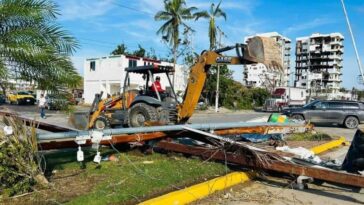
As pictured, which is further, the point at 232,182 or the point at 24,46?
the point at 232,182

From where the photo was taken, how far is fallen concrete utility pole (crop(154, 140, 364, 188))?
6434 millimetres

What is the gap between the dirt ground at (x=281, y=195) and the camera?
668 centimetres

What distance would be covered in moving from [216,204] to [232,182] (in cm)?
133

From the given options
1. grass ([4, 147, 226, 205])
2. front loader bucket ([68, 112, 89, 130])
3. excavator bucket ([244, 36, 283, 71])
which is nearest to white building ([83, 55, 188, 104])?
front loader bucket ([68, 112, 89, 130])

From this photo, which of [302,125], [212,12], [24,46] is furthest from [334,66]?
[24,46]

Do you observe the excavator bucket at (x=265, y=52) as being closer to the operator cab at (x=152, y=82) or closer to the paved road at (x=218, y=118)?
the operator cab at (x=152, y=82)

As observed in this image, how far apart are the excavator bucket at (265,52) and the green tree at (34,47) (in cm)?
428

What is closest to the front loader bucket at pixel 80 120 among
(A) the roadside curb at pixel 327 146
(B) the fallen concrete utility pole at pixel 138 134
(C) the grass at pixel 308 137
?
(B) the fallen concrete utility pole at pixel 138 134

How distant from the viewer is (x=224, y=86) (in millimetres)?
54750

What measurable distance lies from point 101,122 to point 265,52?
6.63m

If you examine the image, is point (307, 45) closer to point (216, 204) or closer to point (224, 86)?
point (224, 86)

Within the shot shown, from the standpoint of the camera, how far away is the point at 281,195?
709cm

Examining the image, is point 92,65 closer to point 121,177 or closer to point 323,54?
point 121,177

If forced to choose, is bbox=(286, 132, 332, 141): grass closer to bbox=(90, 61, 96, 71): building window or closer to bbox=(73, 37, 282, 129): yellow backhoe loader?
bbox=(73, 37, 282, 129): yellow backhoe loader
